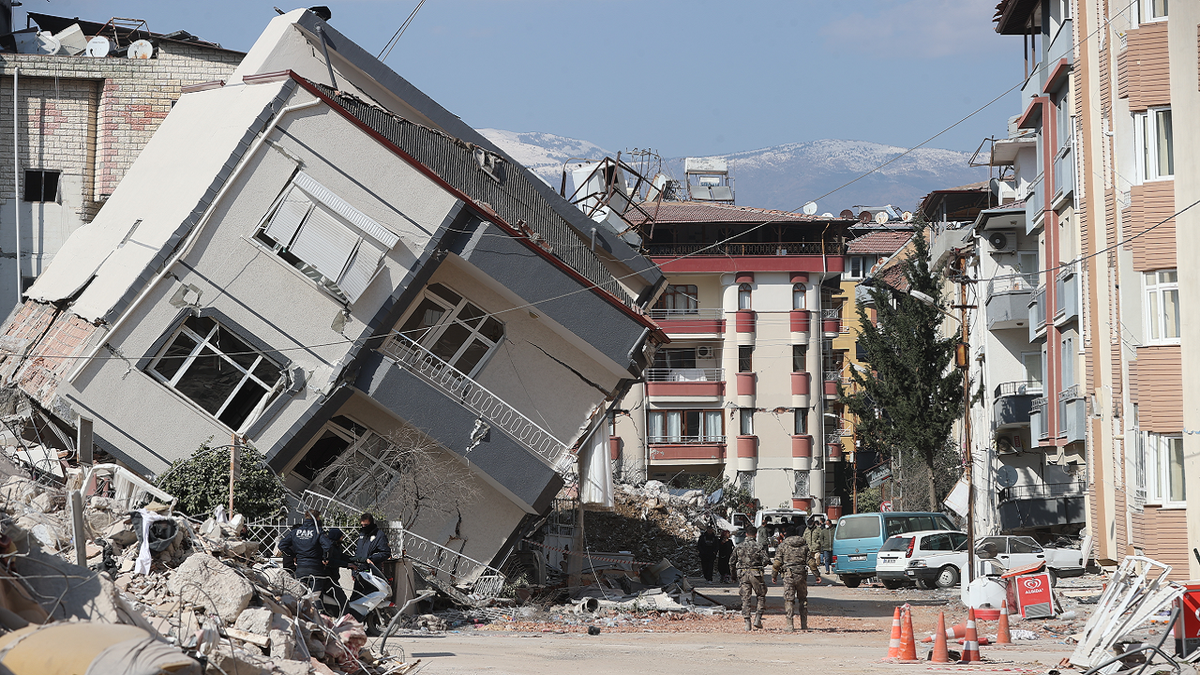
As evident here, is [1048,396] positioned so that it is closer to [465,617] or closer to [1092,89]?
[1092,89]

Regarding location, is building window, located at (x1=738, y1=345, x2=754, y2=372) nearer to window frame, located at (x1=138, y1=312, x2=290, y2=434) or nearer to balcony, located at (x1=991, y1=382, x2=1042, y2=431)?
balcony, located at (x1=991, y1=382, x2=1042, y2=431)

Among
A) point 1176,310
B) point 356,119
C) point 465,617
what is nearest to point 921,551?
point 1176,310

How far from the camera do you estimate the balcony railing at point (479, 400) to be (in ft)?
74.5

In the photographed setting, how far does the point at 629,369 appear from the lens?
2358 centimetres

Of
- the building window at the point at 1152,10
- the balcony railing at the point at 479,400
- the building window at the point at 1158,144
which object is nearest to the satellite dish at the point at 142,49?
the balcony railing at the point at 479,400

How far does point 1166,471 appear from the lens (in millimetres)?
21531

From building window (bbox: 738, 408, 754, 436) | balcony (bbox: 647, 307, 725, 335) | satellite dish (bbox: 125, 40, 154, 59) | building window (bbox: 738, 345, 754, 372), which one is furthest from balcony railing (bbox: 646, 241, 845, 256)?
satellite dish (bbox: 125, 40, 154, 59)

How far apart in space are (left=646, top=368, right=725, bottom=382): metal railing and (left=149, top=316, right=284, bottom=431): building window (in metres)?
37.0

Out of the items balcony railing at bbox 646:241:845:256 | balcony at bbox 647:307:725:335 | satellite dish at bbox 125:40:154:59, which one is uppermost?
balcony railing at bbox 646:241:845:256

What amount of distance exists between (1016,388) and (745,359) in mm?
18605

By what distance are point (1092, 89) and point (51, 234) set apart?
82.9 feet

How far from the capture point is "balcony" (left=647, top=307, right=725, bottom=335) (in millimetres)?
57625

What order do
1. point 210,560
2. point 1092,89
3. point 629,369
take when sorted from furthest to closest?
1. point 1092,89
2. point 629,369
3. point 210,560

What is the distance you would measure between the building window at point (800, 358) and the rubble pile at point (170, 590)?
44655 millimetres
